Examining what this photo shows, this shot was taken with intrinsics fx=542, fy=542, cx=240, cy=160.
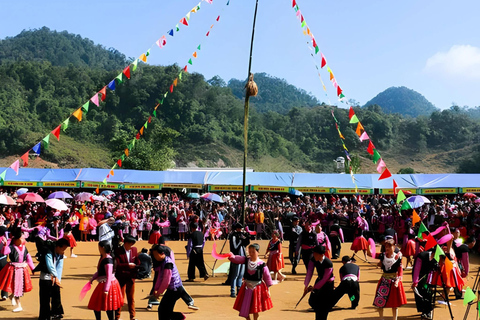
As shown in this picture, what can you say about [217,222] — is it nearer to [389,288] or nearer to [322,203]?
[322,203]

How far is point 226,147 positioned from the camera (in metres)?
81.6

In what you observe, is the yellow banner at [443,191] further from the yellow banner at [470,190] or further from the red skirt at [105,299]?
the red skirt at [105,299]

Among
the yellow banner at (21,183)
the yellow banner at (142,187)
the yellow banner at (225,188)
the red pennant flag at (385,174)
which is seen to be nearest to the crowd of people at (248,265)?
the red pennant flag at (385,174)

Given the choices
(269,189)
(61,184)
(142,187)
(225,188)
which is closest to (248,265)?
(269,189)

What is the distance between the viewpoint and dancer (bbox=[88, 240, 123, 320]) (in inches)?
344

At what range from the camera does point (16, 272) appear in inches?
416

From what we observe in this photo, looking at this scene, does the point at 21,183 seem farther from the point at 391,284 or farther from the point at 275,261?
the point at 391,284

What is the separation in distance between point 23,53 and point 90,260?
5734 inches

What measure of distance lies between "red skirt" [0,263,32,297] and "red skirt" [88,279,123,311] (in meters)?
2.52

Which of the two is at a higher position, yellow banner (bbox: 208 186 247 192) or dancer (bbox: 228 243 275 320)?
yellow banner (bbox: 208 186 247 192)

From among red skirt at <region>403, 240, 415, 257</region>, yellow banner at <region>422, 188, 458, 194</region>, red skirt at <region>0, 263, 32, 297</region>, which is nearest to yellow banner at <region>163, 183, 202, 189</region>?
yellow banner at <region>422, 188, 458, 194</region>

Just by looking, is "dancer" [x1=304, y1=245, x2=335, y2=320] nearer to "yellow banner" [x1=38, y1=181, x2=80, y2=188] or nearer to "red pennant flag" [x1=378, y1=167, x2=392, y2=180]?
"red pennant flag" [x1=378, y1=167, x2=392, y2=180]

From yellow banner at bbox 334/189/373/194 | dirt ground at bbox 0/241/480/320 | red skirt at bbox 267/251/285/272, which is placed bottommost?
dirt ground at bbox 0/241/480/320

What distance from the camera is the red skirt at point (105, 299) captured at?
8742mm
